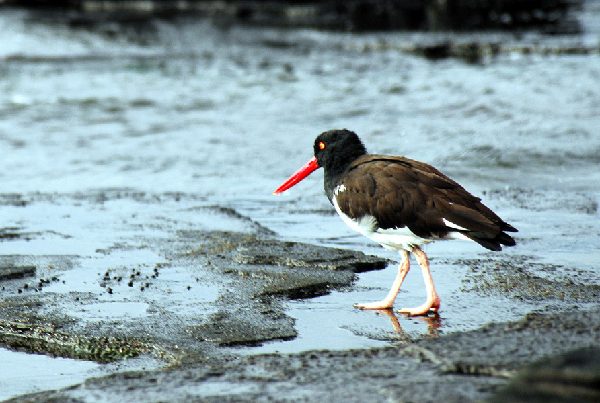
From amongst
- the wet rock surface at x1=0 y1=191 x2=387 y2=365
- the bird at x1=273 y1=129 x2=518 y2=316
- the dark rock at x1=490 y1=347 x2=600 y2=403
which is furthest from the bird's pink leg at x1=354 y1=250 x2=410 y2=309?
the dark rock at x1=490 y1=347 x2=600 y2=403

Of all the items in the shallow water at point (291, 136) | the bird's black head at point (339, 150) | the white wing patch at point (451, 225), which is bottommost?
the shallow water at point (291, 136)

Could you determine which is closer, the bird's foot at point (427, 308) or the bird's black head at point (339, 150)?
the bird's foot at point (427, 308)

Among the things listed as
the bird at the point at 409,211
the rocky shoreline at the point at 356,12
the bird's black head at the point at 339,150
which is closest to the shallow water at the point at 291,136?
the bird at the point at 409,211

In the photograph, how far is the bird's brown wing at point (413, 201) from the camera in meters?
6.07

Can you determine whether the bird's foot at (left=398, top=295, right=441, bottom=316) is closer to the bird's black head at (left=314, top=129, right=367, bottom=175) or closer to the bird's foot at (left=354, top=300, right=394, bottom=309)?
the bird's foot at (left=354, top=300, right=394, bottom=309)

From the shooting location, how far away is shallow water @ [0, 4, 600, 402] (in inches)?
292

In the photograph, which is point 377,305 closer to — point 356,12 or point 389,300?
point 389,300

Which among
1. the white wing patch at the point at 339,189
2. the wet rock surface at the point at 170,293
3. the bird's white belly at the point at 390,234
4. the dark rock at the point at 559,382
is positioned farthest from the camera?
the white wing patch at the point at 339,189

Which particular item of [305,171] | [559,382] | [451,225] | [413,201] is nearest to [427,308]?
[451,225]

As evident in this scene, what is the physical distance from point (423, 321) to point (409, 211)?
25.5 inches

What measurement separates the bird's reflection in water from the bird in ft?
0.10

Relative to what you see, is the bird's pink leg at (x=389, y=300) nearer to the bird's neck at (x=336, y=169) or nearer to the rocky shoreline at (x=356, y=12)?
the bird's neck at (x=336, y=169)

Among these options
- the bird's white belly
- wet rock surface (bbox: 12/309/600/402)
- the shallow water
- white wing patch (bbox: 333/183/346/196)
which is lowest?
the shallow water

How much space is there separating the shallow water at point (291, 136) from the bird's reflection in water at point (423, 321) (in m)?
0.02
